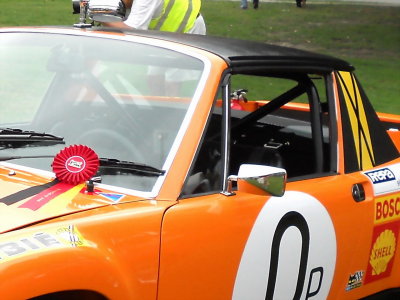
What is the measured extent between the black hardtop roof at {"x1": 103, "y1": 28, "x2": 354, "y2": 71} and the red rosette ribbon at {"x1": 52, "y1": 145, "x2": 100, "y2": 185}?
2.26 ft

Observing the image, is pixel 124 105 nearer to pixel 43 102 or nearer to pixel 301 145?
pixel 43 102

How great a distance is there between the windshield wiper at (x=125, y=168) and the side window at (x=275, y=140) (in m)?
0.14

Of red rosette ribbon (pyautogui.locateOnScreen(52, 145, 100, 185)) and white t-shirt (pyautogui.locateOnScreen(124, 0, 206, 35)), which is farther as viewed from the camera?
white t-shirt (pyautogui.locateOnScreen(124, 0, 206, 35))

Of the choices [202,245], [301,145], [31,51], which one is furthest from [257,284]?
[31,51]

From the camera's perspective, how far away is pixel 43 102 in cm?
330

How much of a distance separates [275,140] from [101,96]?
114 centimetres

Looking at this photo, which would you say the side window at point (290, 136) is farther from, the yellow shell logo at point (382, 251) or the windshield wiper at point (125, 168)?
the windshield wiper at point (125, 168)

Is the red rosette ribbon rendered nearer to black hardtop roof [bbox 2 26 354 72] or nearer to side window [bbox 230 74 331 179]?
black hardtop roof [bbox 2 26 354 72]

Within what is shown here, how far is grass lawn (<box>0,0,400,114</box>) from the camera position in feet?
53.8

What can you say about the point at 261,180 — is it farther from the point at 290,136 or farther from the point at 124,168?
the point at 290,136

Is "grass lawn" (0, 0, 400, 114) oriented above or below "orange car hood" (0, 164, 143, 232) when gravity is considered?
below

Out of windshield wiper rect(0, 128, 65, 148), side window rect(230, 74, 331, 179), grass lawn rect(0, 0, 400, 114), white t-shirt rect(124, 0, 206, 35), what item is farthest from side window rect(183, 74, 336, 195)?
grass lawn rect(0, 0, 400, 114)

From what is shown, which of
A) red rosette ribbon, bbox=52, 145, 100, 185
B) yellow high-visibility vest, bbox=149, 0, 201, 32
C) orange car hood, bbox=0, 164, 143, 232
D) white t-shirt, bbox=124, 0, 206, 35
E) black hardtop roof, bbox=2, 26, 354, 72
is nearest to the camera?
orange car hood, bbox=0, 164, 143, 232

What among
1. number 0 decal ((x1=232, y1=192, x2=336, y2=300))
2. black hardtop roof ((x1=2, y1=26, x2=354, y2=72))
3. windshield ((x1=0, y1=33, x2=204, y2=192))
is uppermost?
black hardtop roof ((x1=2, y1=26, x2=354, y2=72))
